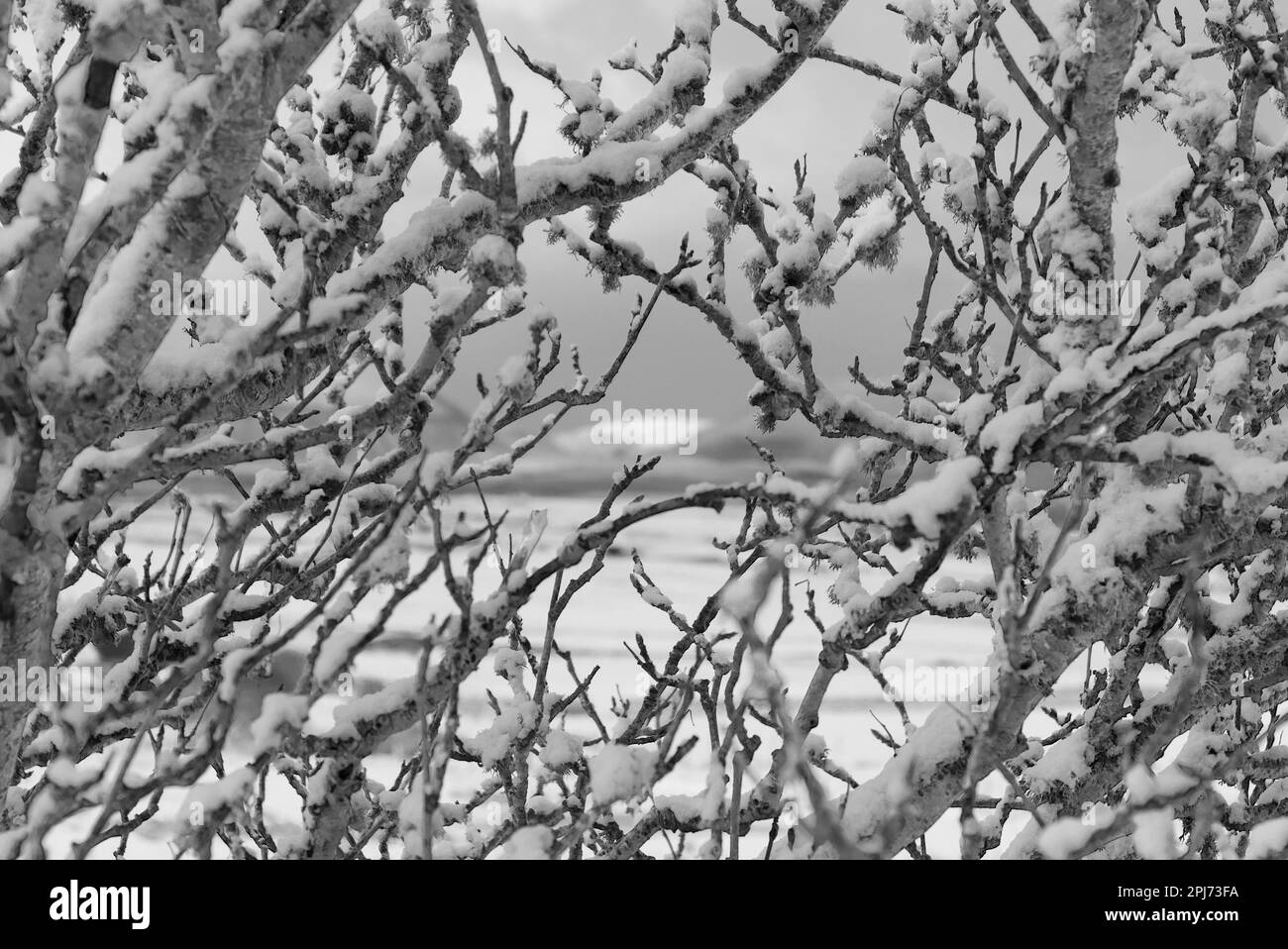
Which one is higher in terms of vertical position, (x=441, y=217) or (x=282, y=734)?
(x=441, y=217)

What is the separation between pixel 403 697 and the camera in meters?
2.55

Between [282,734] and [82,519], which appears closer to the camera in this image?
[282,734]

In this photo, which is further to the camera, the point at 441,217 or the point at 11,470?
the point at 441,217

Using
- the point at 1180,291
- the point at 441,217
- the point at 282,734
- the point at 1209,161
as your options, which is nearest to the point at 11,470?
the point at 282,734

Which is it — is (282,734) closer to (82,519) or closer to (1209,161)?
(82,519)

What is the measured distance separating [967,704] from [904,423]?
1.23 meters

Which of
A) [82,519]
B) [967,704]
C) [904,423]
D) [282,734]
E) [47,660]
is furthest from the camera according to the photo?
[904,423]

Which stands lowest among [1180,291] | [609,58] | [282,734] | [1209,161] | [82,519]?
[282,734]

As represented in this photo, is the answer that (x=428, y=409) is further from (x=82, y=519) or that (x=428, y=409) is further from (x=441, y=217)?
(x=82, y=519)

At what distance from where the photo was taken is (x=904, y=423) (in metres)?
3.99

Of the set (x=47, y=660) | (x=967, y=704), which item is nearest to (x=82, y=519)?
(x=47, y=660)
